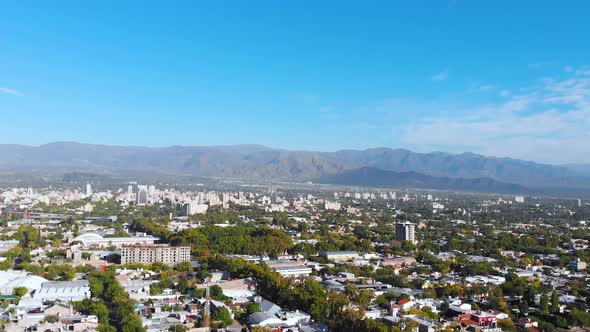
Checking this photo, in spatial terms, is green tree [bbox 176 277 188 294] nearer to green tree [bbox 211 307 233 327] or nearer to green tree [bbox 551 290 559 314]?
green tree [bbox 211 307 233 327]

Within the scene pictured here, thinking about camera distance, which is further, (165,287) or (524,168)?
(524,168)

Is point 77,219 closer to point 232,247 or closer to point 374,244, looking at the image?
point 232,247

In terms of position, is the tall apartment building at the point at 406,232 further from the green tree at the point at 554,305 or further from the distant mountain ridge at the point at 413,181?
the distant mountain ridge at the point at 413,181

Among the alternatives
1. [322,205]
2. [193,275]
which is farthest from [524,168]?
[193,275]

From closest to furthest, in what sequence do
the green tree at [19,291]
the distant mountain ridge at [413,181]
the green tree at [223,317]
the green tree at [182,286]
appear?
the green tree at [223,317] < the green tree at [19,291] < the green tree at [182,286] < the distant mountain ridge at [413,181]

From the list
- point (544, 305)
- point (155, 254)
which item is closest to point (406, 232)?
point (155, 254)

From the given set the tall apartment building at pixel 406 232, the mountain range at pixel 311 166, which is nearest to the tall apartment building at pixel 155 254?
the tall apartment building at pixel 406 232

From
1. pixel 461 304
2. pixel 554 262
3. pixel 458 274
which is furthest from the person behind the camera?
pixel 554 262
